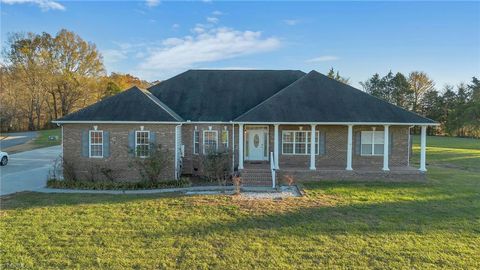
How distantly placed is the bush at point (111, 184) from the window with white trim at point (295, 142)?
629cm

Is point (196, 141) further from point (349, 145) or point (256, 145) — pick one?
point (349, 145)

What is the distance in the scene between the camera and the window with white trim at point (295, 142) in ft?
58.7

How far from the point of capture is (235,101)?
19.7 metres

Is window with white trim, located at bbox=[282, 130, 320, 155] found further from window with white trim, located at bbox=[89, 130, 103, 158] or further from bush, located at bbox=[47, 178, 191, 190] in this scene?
window with white trim, located at bbox=[89, 130, 103, 158]

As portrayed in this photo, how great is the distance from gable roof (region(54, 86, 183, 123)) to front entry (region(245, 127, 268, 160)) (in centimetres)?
474

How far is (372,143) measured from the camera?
17547mm

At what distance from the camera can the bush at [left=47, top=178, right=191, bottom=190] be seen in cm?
1430

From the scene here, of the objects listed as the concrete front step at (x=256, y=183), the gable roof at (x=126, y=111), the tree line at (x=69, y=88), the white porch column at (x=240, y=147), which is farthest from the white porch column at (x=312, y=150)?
the tree line at (x=69, y=88)

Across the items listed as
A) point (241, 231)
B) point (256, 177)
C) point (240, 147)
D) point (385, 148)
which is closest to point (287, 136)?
point (240, 147)

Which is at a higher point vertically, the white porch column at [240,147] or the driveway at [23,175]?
the white porch column at [240,147]

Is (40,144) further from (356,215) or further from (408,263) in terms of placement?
(408,263)

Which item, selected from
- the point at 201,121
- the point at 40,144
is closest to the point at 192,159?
the point at 201,121

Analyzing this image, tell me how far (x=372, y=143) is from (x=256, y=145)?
6.65 meters

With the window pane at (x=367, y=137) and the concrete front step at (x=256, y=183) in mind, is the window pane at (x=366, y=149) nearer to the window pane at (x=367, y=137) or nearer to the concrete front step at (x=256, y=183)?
the window pane at (x=367, y=137)
